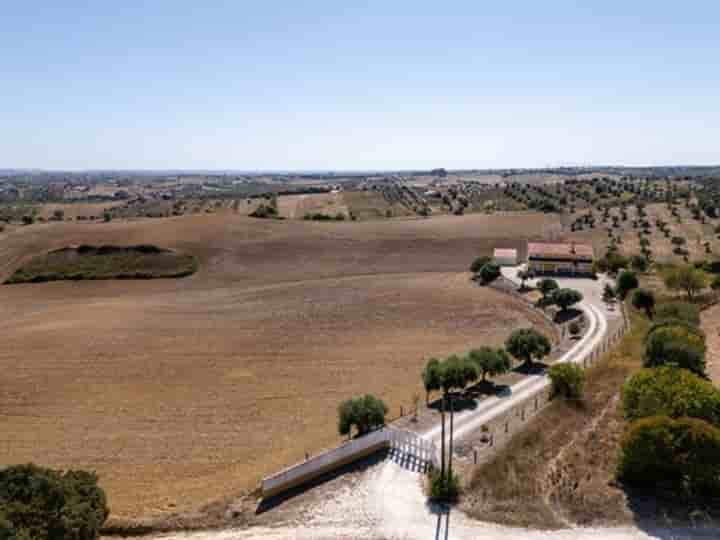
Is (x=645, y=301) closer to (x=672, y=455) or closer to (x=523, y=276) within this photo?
(x=523, y=276)

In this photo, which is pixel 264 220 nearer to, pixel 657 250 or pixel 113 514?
pixel 657 250

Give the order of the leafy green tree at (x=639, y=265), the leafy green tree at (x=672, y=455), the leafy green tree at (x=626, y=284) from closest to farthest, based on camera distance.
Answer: the leafy green tree at (x=672, y=455), the leafy green tree at (x=626, y=284), the leafy green tree at (x=639, y=265)

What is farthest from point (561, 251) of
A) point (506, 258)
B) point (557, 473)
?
point (557, 473)

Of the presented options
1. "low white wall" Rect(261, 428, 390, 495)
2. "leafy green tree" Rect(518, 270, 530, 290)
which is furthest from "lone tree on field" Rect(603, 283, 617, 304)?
"low white wall" Rect(261, 428, 390, 495)

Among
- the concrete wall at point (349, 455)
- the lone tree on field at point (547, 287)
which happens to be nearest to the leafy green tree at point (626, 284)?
the lone tree on field at point (547, 287)

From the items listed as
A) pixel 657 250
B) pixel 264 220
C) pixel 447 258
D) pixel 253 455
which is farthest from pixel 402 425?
pixel 264 220

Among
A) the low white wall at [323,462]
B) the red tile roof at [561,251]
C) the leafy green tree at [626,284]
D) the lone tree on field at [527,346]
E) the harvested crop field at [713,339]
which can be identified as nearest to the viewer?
the low white wall at [323,462]

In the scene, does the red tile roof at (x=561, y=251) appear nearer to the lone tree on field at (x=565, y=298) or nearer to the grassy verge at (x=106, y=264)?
the lone tree on field at (x=565, y=298)
